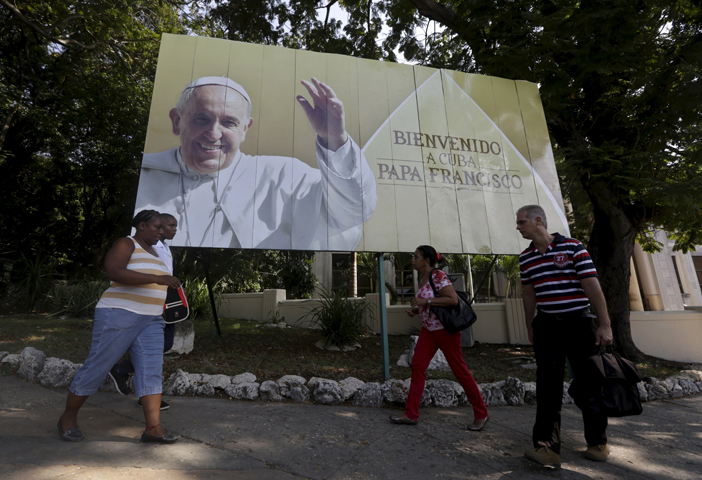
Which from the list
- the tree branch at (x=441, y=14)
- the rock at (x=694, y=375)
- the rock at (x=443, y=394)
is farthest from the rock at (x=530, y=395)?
the tree branch at (x=441, y=14)

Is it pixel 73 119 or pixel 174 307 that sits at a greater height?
pixel 73 119

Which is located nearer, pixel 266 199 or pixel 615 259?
pixel 266 199

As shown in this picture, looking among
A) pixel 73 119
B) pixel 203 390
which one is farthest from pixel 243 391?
pixel 73 119

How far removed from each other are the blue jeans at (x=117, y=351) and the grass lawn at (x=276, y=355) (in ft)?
5.77

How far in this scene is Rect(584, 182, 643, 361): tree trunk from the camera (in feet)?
20.6

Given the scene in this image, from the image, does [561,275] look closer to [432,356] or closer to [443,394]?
[432,356]

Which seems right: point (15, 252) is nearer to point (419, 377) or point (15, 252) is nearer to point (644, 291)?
point (419, 377)

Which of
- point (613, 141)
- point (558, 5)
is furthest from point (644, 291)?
point (558, 5)

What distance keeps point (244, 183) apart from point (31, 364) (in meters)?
2.91

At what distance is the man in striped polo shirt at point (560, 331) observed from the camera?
8.14ft

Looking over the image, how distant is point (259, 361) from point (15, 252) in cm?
1250

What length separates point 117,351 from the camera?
8.07 feet

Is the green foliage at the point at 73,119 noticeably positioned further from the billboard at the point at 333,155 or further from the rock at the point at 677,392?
the rock at the point at 677,392

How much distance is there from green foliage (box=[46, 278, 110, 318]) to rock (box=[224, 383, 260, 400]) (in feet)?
22.5
